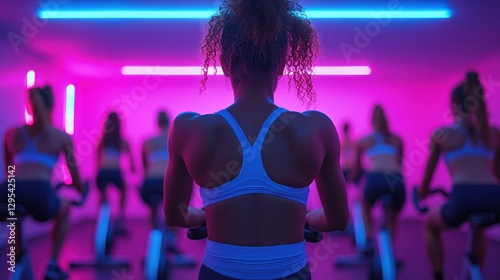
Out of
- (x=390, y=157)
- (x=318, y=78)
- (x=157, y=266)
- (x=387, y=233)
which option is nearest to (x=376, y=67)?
(x=318, y=78)

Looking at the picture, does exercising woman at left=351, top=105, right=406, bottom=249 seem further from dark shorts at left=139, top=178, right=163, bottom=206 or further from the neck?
the neck

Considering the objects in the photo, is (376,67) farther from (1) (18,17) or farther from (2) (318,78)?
(1) (18,17)

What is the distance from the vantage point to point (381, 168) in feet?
12.3

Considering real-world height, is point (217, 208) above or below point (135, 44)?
below

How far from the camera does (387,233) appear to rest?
3.29 metres

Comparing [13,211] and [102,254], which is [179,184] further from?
[102,254]

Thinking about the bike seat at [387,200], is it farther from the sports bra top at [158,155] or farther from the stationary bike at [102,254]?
the stationary bike at [102,254]

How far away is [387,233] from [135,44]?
3200mm

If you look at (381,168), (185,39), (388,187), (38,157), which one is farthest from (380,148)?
(38,157)

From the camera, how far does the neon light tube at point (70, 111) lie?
5.98m

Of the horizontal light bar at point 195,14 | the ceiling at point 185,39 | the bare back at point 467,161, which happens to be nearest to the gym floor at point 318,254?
the bare back at point 467,161

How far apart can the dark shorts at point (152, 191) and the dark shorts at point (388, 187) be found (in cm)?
186

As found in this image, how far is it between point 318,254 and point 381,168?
1.20 m

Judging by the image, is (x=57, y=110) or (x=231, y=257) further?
(x=57, y=110)
